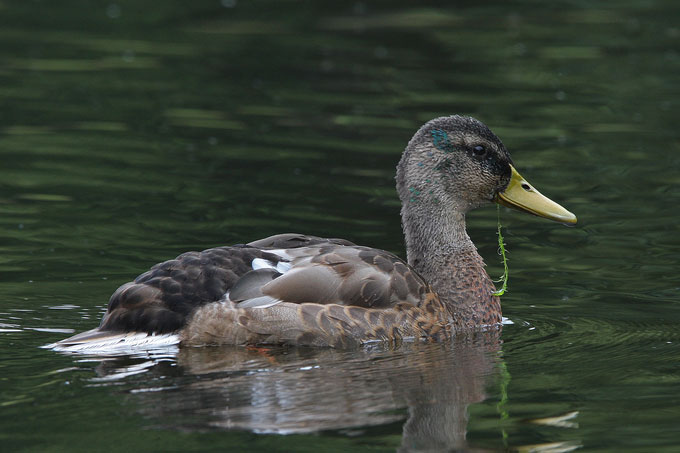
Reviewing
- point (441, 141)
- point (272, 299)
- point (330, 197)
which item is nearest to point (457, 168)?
point (441, 141)

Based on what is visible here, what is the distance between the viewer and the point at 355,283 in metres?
9.08

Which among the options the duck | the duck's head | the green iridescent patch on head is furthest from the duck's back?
the green iridescent patch on head

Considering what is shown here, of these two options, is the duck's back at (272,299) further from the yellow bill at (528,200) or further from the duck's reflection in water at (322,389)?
the yellow bill at (528,200)

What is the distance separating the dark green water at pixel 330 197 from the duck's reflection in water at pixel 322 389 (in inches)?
1.0

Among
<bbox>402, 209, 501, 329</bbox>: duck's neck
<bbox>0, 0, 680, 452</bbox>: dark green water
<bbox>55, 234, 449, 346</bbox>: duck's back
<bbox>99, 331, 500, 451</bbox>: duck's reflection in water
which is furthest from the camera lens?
<bbox>402, 209, 501, 329</bbox>: duck's neck

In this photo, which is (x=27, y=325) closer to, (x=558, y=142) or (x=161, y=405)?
(x=161, y=405)

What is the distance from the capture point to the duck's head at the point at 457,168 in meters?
10.1

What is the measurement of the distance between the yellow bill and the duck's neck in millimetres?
423

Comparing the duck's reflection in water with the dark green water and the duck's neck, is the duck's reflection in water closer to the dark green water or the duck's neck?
the dark green water

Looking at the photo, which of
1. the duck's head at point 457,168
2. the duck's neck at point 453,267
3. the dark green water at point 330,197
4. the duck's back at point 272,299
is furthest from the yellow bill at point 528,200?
the duck's back at point 272,299

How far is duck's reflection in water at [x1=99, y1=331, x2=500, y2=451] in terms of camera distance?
7.26 meters

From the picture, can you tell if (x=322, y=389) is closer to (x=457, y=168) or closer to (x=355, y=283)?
(x=355, y=283)

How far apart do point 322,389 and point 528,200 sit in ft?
10.2

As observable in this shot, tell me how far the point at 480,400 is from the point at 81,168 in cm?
792
